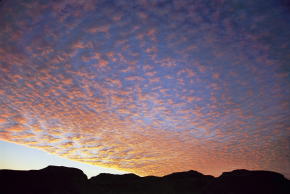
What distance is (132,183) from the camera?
7254mm

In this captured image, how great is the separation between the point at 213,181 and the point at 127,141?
464 centimetres

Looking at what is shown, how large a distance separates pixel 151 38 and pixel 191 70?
1565 mm

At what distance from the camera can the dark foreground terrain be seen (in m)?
6.36

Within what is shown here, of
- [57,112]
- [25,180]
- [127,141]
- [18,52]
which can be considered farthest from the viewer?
[127,141]

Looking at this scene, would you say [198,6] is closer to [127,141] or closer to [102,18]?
[102,18]

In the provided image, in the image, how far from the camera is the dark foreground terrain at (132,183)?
636 cm

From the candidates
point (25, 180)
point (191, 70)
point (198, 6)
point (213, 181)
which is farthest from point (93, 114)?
point (198, 6)

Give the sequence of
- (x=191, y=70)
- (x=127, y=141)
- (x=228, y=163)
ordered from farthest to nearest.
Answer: (x=228, y=163), (x=127, y=141), (x=191, y=70)

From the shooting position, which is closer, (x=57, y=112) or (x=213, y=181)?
(x=213, y=181)

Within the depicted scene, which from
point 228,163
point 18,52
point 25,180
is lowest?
point 25,180

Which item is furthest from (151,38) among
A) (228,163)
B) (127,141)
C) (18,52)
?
(228,163)

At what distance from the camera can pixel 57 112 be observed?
305 inches

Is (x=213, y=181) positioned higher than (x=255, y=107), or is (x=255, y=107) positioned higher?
(x=255, y=107)

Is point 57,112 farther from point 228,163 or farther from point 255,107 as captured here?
point 228,163
